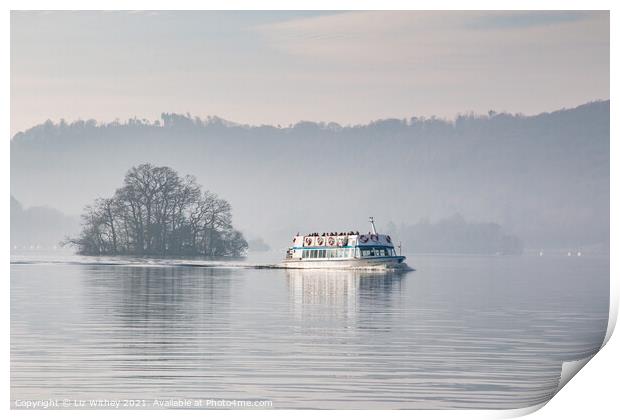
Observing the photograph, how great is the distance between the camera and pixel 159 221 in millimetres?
68688

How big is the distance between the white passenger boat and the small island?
13.2 m

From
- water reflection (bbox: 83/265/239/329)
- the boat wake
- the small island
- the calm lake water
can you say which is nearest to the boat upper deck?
the boat wake

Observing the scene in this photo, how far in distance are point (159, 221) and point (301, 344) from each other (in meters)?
49.1

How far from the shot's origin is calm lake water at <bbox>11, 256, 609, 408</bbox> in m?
16.2

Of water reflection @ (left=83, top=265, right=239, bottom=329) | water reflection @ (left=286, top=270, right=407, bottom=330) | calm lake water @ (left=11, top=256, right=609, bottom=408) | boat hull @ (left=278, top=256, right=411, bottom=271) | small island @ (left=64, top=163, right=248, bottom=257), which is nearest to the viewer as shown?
→ calm lake water @ (left=11, top=256, right=609, bottom=408)

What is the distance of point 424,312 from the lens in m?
27.2

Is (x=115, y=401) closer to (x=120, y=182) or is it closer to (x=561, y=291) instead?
(x=561, y=291)

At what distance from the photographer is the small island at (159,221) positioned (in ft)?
220

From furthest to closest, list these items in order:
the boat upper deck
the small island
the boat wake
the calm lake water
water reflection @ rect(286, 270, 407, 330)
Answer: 1. the small island
2. the boat upper deck
3. the boat wake
4. water reflection @ rect(286, 270, 407, 330)
5. the calm lake water

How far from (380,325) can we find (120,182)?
1835 inches

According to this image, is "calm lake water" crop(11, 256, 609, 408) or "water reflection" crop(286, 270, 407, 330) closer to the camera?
"calm lake water" crop(11, 256, 609, 408)

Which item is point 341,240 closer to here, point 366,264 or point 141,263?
point 366,264

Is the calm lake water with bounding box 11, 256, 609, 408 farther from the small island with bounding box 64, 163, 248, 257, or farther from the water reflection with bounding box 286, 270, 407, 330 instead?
the small island with bounding box 64, 163, 248, 257

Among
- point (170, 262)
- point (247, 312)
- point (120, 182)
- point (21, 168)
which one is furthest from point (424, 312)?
point (120, 182)
